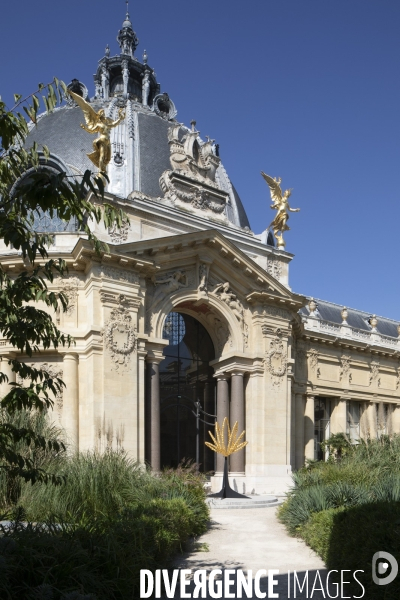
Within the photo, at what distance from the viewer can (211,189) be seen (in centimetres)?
2791

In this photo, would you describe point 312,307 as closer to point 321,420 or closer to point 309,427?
point 321,420

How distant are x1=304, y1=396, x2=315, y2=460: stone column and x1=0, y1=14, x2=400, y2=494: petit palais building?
6cm

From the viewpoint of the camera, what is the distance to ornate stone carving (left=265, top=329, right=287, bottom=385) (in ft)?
87.6

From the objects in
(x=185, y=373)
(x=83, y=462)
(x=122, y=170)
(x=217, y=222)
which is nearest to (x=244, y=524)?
(x=83, y=462)

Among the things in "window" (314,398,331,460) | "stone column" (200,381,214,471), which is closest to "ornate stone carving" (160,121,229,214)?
"stone column" (200,381,214,471)

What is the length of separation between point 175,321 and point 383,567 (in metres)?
19.9

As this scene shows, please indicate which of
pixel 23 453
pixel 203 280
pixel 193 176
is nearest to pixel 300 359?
pixel 203 280

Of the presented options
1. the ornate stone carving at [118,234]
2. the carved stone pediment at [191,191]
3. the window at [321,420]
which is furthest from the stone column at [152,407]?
the window at [321,420]

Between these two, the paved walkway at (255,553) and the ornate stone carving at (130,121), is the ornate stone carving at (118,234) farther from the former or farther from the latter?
the paved walkway at (255,553)

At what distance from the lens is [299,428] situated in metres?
32.2

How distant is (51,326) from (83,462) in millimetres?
7020

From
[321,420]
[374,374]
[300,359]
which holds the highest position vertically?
[300,359]

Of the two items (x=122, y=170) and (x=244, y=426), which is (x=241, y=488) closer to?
(x=244, y=426)

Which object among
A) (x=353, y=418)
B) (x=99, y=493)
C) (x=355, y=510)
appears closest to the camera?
(x=355, y=510)
